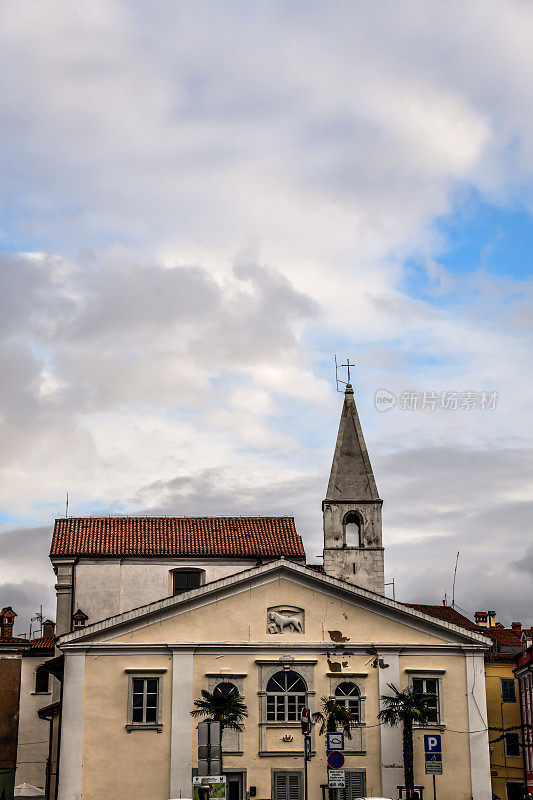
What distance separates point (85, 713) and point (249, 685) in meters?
6.73

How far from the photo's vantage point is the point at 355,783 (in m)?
40.8

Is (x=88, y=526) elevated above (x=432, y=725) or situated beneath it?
elevated above

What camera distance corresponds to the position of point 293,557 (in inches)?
2083

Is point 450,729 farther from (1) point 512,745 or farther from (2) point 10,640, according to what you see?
(2) point 10,640

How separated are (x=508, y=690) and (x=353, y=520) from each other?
443 inches

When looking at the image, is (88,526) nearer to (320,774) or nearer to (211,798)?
(320,774)

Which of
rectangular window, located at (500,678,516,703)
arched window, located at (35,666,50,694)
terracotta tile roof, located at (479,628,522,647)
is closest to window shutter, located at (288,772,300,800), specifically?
rectangular window, located at (500,678,516,703)

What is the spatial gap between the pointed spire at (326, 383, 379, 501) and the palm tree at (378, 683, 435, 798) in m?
12.7

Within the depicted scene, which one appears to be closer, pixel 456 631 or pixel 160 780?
pixel 160 780

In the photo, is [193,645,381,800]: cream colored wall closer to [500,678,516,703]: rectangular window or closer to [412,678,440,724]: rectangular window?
[412,678,440,724]: rectangular window

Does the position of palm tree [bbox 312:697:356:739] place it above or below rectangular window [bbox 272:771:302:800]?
above

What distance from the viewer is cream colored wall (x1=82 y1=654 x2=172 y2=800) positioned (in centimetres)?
3966

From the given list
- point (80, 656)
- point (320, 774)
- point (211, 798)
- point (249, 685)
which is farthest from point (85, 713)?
point (211, 798)

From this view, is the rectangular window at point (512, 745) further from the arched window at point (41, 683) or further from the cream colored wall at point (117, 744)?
the arched window at point (41, 683)
